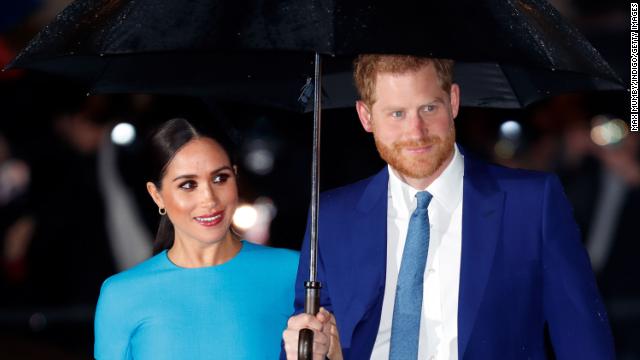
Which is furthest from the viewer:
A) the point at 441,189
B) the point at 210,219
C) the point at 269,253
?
the point at 269,253

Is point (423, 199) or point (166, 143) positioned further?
point (166, 143)

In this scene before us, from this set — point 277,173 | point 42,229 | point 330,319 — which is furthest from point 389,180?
point 277,173

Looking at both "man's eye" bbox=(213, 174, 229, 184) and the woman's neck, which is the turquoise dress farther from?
"man's eye" bbox=(213, 174, 229, 184)

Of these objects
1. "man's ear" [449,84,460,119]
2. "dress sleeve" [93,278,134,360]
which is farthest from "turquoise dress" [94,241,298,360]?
"man's ear" [449,84,460,119]

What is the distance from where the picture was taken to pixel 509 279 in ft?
15.1

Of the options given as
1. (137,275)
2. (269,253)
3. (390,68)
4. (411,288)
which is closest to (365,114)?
(390,68)

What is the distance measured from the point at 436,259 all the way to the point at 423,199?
209mm

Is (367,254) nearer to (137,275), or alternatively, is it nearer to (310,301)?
(310,301)

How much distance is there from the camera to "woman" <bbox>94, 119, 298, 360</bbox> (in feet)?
17.0

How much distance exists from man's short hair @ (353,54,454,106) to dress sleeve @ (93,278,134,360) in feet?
4.20

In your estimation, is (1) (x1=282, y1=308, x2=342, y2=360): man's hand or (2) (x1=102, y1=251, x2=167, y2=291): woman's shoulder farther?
(2) (x1=102, y1=251, x2=167, y2=291): woman's shoulder

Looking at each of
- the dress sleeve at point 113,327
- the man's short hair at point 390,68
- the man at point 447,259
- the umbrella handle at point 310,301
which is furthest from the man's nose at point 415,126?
the dress sleeve at point 113,327

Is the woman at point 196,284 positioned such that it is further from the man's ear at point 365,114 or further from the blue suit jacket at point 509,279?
the man's ear at point 365,114

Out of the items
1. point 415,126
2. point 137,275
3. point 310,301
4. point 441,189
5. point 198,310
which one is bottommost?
point 310,301
